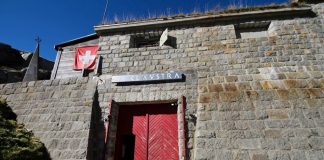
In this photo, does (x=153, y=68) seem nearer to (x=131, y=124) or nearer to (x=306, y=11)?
(x=131, y=124)

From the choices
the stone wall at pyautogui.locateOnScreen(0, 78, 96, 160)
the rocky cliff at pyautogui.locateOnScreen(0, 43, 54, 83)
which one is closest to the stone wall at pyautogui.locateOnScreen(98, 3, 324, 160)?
the stone wall at pyautogui.locateOnScreen(0, 78, 96, 160)

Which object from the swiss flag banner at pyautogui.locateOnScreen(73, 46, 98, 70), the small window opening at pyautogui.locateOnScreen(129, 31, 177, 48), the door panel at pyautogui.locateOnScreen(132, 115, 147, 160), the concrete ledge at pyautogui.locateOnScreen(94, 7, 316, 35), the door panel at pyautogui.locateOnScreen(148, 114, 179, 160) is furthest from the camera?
the swiss flag banner at pyautogui.locateOnScreen(73, 46, 98, 70)

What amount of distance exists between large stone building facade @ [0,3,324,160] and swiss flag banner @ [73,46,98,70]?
2.43 meters

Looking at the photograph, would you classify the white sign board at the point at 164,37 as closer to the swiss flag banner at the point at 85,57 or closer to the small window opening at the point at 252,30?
the small window opening at the point at 252,30

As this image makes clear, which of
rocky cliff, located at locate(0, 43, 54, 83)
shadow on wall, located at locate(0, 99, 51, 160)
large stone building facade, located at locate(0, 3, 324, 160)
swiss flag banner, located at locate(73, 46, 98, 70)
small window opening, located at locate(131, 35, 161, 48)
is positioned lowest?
shadow on wall, located at locate(0, 99, 51, 160)

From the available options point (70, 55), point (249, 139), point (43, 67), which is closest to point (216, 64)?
point (249, 139)

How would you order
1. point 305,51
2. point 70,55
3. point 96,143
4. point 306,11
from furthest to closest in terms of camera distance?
point 70,55 < point 306,11 < point 305,51 < point 96,143

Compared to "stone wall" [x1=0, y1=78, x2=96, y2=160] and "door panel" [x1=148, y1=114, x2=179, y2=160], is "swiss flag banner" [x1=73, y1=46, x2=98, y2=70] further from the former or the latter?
"door panel" [x1=148, y1=114, x2=179, y2=160]

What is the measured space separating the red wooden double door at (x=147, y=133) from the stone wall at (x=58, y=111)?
2.87 ft

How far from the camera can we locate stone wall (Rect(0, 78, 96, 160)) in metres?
5.88

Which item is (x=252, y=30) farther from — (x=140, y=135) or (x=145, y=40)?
(x=140, y=135)

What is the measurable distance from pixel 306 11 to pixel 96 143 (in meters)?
7.01

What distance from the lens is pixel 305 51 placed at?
646 centimetres

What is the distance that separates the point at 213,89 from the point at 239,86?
0.66 metres
